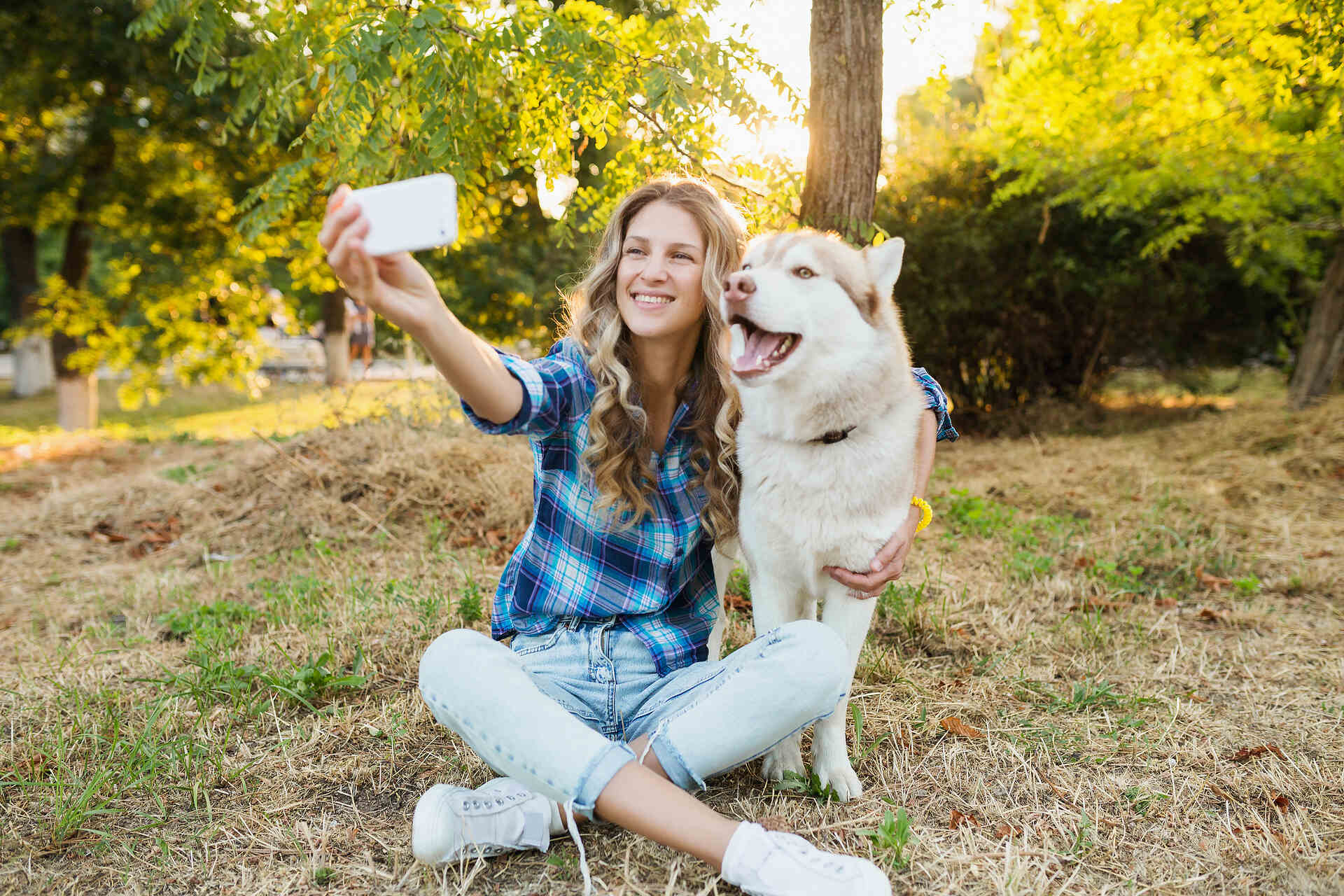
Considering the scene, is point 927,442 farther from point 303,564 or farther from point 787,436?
point 303,564

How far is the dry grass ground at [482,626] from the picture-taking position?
2066 mm

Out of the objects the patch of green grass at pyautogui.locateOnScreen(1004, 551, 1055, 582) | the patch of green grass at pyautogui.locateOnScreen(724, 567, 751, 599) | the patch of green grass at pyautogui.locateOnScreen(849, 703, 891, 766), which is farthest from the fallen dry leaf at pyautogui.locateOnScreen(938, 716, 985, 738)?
the patch of green grass at pyautogui.locateOnScreen(1004, 551, 1055, 582)

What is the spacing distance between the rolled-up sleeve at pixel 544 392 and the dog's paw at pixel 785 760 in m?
1.09

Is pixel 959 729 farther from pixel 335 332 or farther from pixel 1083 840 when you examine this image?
pixel 335 332

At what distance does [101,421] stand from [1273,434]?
16151mm

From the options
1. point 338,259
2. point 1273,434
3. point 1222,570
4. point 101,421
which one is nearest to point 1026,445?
point 1273,434

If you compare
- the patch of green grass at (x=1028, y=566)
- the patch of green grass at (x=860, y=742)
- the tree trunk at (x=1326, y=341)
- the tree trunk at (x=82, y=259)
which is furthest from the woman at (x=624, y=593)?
the tree trunk at (x=82, y=259)

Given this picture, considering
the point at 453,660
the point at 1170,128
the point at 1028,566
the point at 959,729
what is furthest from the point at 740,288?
the point at 1170,128

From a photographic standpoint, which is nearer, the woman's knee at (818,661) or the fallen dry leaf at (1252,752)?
the woman's knee at (818,661)

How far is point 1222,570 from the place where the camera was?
4184 mm

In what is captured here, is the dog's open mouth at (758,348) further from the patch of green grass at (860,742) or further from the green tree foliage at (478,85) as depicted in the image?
the green tree foliage at (478,85)

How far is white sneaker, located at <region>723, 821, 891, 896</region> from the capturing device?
1.80 metres

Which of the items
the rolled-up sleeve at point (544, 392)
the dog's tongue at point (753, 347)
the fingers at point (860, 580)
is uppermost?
the dog's tongue at point (753, 347)

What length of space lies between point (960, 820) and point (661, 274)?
1699 mm
